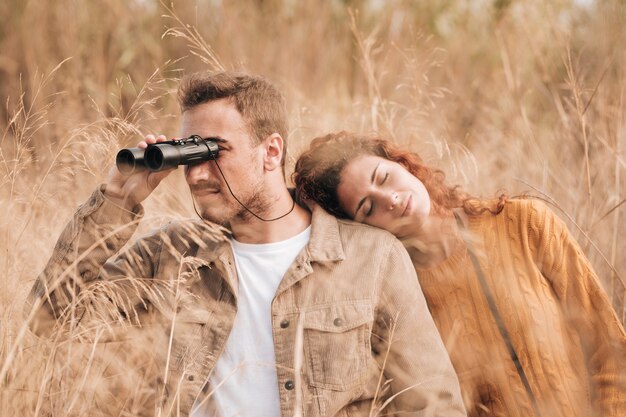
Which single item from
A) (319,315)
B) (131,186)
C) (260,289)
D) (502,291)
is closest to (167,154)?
(131,186)

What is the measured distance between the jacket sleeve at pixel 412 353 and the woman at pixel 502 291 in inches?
5.8

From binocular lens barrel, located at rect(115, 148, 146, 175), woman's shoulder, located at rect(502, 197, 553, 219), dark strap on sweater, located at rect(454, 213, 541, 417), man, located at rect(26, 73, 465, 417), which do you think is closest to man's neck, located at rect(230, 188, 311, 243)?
man, located at rect(26, 73, 465, 417)

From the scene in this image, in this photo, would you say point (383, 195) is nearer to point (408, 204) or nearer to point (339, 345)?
point (408, 204)

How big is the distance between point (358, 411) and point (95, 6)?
4.28 m

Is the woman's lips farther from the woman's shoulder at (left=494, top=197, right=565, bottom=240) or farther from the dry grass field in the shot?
the dry grass field

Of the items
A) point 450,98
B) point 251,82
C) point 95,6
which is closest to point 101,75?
point 95,6

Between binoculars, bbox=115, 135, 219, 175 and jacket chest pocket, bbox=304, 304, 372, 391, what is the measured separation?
59 centimetres

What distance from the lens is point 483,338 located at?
236cm

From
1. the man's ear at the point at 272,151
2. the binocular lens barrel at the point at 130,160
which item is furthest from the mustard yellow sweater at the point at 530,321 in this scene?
the binocular lens barrel at the point at 130,160

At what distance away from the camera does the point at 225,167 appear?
2.27 metres

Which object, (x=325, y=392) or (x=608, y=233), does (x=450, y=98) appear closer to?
(x=608, y=233)

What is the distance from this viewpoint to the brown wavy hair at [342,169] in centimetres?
245

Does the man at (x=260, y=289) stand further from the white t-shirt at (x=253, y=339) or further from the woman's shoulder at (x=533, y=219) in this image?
the woman's shoulder at (x=533, y=219)

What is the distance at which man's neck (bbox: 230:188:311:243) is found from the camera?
7.78 ft
